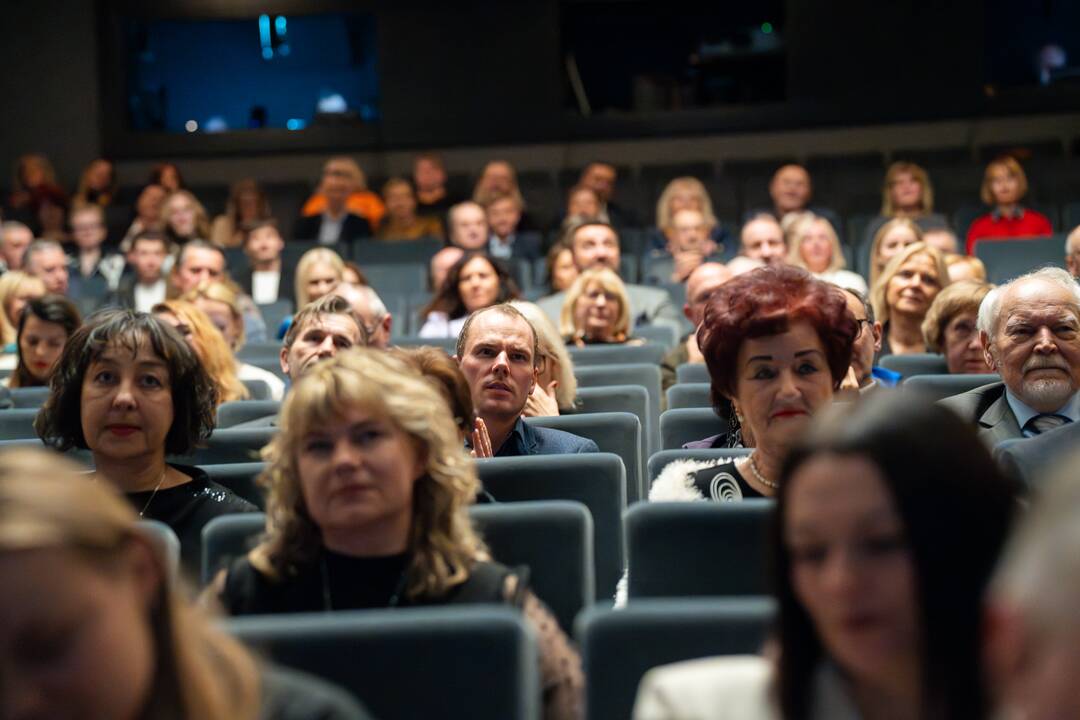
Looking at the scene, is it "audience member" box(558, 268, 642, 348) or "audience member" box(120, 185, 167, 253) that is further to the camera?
"audience member" box(120, 185, 167, 253)

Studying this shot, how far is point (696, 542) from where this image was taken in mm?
2115

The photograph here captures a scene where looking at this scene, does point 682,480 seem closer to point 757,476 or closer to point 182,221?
point 757,476

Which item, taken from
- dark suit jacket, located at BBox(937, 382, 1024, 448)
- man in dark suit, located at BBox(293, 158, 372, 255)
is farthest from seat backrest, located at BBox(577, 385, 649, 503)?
man in dark suit, located at BBox(293, 158, 372, 255)

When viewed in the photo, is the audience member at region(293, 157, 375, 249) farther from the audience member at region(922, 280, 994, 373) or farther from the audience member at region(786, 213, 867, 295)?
the audience member at region(922, 280, 994, 373)

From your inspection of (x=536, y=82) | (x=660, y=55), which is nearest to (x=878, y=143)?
(x=660, y=55)

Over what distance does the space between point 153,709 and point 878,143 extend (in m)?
8.37

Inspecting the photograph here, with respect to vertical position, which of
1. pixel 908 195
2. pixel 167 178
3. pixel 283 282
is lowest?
pixel 283 282

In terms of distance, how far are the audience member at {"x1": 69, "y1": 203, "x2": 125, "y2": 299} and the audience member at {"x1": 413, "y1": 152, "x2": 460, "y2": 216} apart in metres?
1.69

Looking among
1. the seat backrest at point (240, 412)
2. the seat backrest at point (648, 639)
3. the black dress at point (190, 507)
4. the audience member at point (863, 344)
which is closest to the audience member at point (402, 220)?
the seat backrest at point (240, 412)

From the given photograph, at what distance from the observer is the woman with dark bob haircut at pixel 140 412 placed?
2.63m

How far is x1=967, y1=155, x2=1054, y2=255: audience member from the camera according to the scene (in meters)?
6.97

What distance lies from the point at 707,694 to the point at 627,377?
2.75 meters

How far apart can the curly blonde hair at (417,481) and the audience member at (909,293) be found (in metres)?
2.84

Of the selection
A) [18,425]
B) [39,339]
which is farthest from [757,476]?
[39,339]
